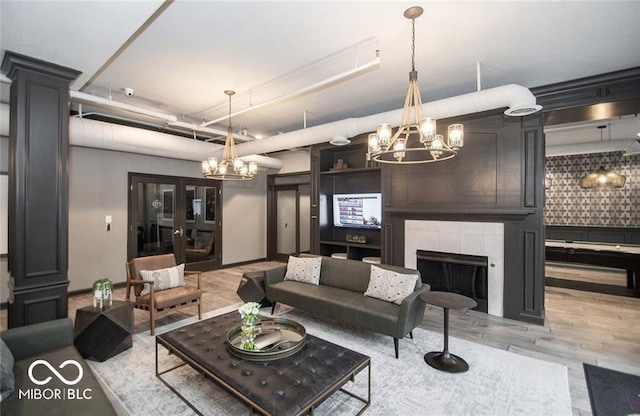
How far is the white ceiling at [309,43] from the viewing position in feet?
7.95

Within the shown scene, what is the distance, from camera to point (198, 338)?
8.57 feet

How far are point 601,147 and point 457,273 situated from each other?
Answer: 509 centimetres

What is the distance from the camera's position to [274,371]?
2121mm

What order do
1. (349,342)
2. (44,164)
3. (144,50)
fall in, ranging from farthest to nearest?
(349,342)
(144,50)
(44,164)

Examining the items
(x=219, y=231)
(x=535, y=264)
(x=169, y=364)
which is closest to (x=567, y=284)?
(x=535, y=264)

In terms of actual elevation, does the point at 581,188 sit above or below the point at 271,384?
above

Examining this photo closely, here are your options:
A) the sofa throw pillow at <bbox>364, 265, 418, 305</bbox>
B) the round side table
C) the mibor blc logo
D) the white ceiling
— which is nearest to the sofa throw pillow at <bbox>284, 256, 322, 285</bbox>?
the sofa throw pillow at <bbox>364, 265, 418, 305</bbox>

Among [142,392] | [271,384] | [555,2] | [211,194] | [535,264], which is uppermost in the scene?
[555,2]

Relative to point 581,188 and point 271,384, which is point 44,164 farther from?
point 581,188

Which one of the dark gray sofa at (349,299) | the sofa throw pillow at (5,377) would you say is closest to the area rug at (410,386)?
the dark gray sofa at (349,299)

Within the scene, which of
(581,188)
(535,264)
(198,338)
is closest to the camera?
(198,338)

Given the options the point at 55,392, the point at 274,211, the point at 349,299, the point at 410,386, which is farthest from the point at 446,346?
the point at 274,211

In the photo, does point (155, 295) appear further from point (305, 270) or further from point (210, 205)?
point (210, 205)

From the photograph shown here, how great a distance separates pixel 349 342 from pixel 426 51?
3.24m
